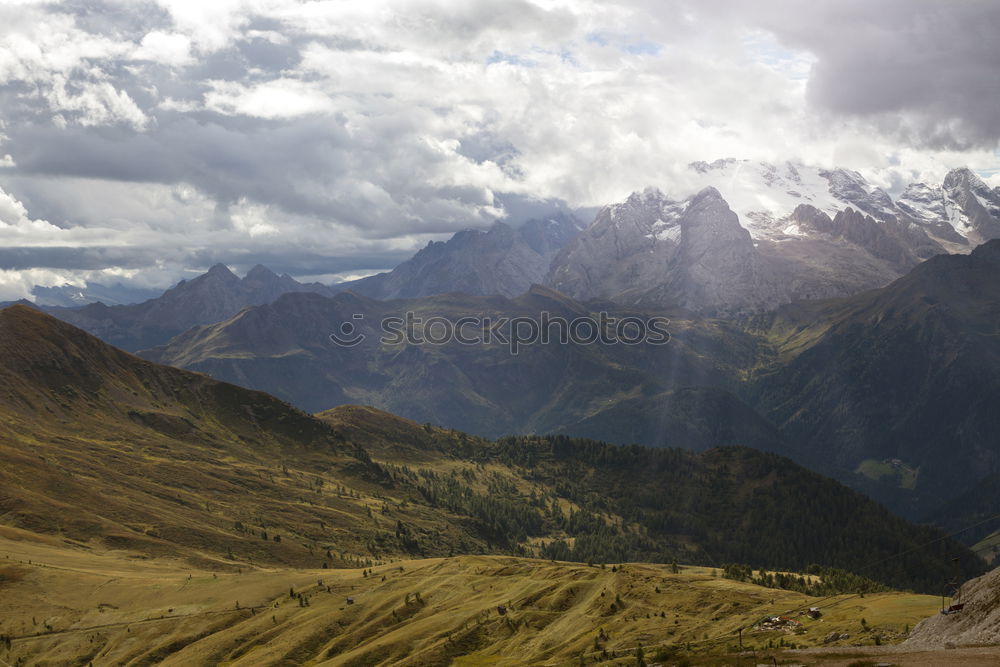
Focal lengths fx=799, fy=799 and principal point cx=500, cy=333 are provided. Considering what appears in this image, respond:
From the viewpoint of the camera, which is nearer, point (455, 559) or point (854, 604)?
point (854, 604)

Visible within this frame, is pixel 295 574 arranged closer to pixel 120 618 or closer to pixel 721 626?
pixel 120 618

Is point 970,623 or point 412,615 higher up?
point 970,623

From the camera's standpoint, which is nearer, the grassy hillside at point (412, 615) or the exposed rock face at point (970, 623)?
the exposed rock face at point (970, 623)

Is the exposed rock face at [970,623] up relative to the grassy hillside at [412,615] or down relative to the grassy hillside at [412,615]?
up

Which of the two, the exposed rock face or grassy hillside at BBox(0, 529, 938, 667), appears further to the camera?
grassy hillside at BBox(0, 529, 938, 667)

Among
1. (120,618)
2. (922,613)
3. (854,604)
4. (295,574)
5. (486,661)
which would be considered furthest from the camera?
(295,574)

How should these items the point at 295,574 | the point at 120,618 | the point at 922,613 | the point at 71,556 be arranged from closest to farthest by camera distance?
the point at 922,613 → the point at 120,618 → the point at 295,574 → the point at 71,556

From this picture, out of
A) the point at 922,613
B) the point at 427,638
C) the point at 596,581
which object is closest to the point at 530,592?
the point at 596,581

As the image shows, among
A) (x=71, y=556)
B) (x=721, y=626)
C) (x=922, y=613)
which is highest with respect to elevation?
(x=922, y=613)

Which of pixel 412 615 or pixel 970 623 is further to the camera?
pixel 412 615

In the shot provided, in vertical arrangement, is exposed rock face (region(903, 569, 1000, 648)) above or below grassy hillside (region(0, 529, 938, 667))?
above

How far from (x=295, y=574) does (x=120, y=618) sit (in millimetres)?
34084

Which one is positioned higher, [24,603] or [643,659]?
[643,659]

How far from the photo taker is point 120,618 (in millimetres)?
152125
